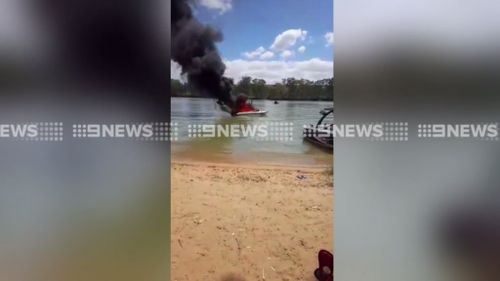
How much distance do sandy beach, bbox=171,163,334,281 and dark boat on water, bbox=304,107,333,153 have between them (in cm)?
8

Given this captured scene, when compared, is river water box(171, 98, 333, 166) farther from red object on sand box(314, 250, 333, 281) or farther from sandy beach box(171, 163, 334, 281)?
red object on sand box(314, 250, 333, 281)

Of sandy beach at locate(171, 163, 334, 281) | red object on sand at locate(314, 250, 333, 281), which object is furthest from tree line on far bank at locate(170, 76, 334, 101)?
red object on sand at locate(314, 250, 333, 281)

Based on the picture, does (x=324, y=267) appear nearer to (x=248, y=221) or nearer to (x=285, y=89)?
(x=248, y=221)

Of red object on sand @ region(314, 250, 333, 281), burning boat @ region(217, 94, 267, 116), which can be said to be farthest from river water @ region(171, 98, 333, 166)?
red object on sand @ region(314, 250, 333, 281)

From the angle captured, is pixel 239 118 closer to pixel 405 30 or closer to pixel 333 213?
pixel 333 213

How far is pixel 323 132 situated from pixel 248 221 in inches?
16.4

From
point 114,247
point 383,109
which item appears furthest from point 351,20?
point 114,247

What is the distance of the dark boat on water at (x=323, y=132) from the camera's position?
1.34 metres

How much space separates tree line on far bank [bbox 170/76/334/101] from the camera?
1.34 m

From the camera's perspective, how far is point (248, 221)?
1403mm

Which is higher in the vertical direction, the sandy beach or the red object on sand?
the sandy beach

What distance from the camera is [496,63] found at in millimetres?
1273

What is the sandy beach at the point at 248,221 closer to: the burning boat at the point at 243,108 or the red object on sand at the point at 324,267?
the red object on sand at the point at 324,267

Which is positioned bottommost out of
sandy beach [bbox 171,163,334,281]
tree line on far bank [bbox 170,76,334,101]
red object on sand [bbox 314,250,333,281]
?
red object on sand [bbox 314,250,333,281]
